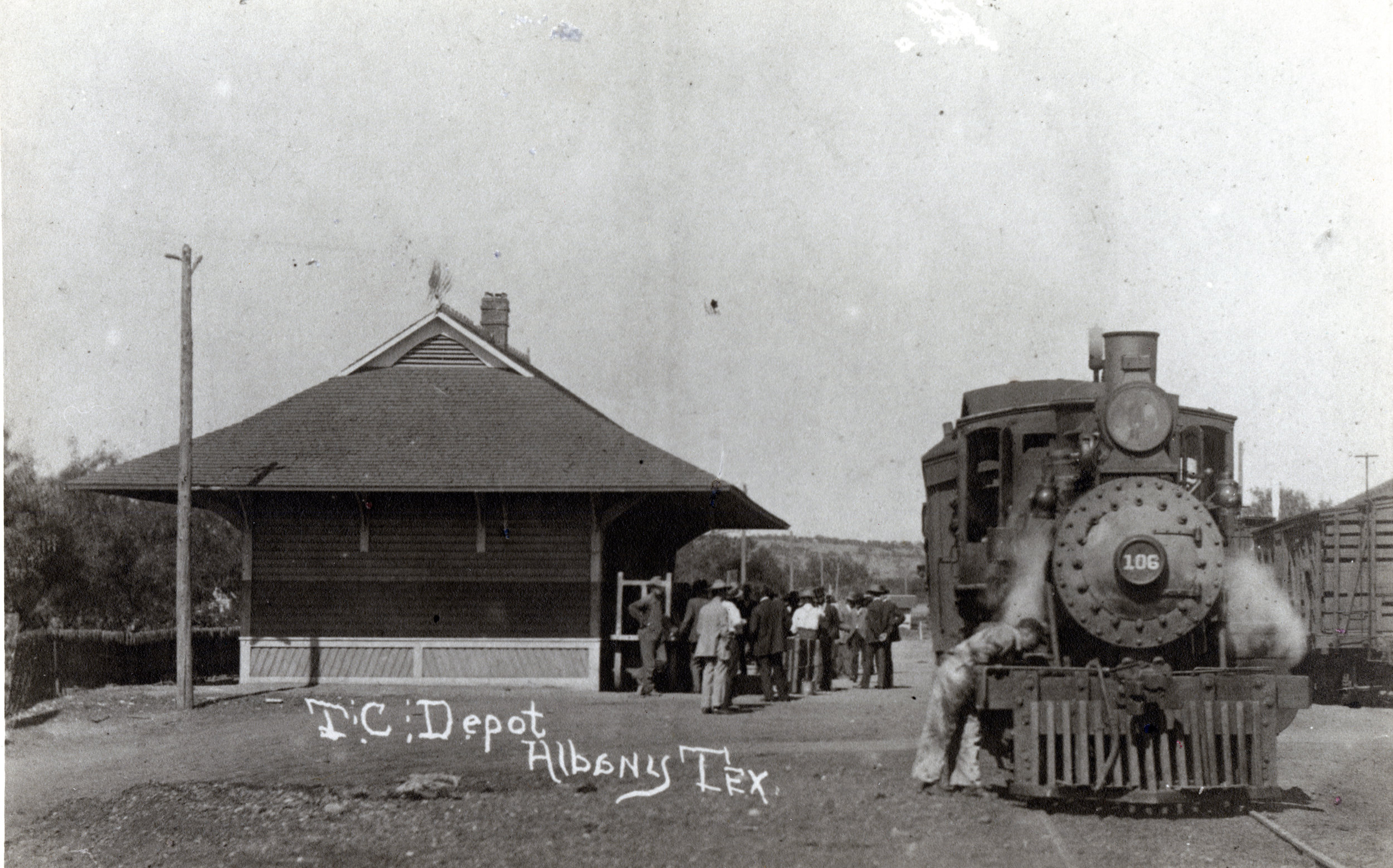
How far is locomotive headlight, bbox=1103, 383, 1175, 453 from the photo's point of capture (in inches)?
375

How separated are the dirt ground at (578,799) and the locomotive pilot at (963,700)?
27 cm

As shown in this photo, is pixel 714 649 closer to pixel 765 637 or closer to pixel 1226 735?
pixel 765 637

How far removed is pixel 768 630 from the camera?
18922 millimetres

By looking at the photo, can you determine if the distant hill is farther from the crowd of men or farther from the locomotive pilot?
the locomotive pilot

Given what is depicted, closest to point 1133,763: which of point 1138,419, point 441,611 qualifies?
point 1138,419

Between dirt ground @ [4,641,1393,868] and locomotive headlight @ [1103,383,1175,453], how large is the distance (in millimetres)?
2501

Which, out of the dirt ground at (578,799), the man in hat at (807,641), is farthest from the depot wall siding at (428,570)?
the man in hat at (807,641)

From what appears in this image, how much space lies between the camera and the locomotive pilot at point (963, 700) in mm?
9492

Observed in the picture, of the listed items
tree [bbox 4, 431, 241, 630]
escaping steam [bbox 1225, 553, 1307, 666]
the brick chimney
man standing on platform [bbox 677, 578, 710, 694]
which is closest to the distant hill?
tree [bbox 4, 431, 241, 630]

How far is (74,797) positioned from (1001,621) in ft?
22.4

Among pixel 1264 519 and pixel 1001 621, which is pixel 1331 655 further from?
pixel 1001 621

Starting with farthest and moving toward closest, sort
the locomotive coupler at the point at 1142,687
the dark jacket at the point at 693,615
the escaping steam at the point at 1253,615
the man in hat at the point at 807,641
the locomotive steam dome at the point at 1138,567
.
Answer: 1. the man in hat at the point at 807,641
2. the dark jacket at the point at 693,615
3. the escaping steam at the point at 1253,615
4. the locomotive steam dome at the point at 1138,567
5. the locomotive coupler at the point at 1142,687

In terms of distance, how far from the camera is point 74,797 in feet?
33.8

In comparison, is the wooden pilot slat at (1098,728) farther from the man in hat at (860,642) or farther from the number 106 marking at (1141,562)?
the man in hat at (860,642)
